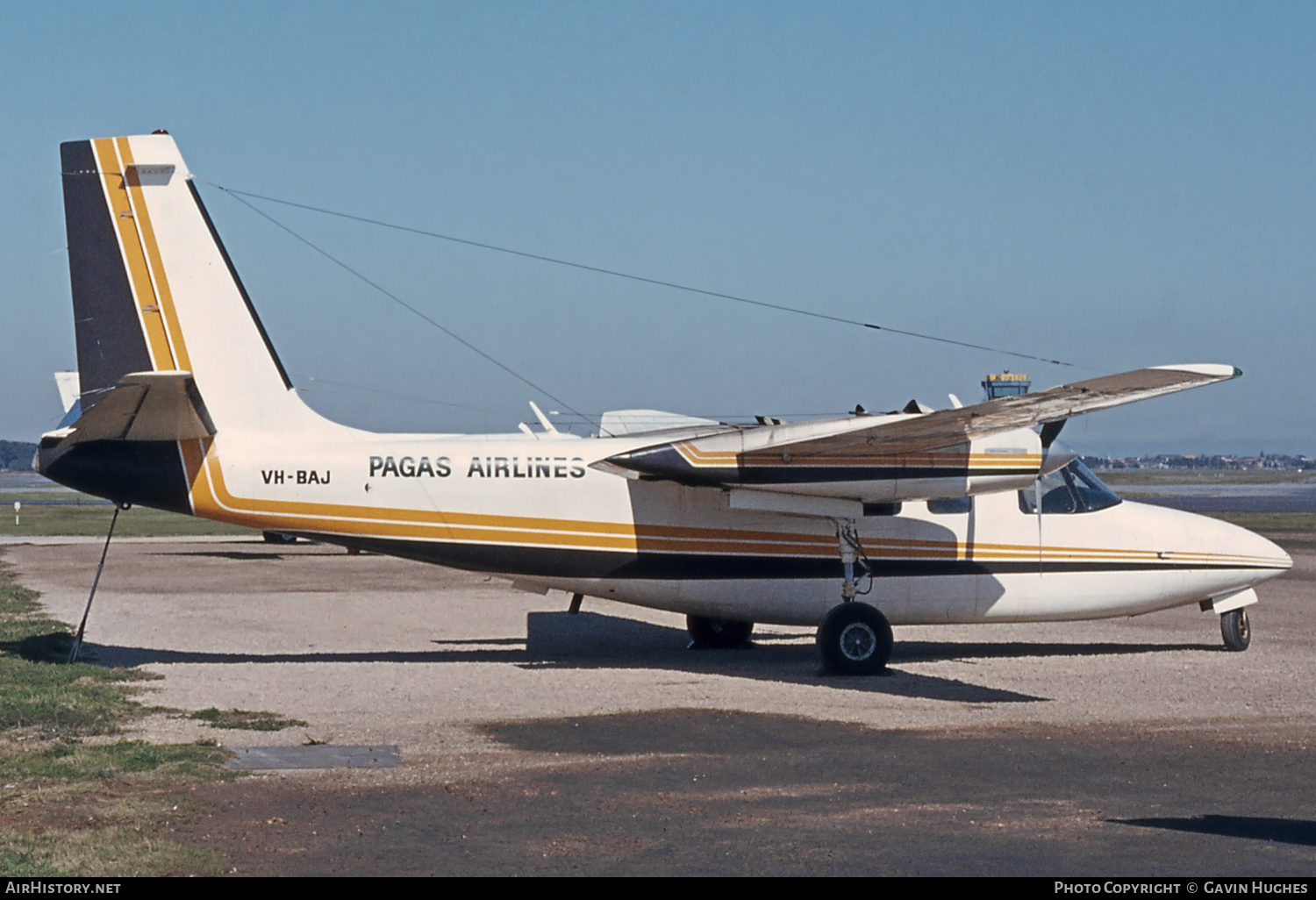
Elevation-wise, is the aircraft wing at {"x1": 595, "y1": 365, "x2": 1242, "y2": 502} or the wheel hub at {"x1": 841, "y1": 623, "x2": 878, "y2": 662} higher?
the aircraft wing at {"x1": 595, "y1": 365, "x2": 1242, "y2": 502}

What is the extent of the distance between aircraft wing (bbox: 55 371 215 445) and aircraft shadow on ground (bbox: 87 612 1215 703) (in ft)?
10.1

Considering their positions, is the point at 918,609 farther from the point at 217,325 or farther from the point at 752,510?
the point at 217,325

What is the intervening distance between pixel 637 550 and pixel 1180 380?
644cm

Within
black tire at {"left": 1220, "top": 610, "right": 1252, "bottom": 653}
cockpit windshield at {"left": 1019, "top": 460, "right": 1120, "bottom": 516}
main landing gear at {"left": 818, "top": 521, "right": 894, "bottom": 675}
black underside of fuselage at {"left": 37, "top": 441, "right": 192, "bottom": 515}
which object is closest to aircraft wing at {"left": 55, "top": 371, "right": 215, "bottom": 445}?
black underside of fuselage at {"left": 37, "top": 441, "right": 192, "bottom": 515}

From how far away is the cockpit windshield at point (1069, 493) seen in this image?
53.7 feet

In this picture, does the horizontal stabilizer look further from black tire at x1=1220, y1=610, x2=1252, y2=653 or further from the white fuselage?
black tire at x1=1220, y1=610, x2=1252, y2=653

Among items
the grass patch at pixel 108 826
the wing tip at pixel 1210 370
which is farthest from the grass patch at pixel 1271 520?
the grass patch at pixel 108 826

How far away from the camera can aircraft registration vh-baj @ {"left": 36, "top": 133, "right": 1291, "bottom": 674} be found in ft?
48.0

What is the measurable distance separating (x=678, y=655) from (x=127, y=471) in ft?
23.9

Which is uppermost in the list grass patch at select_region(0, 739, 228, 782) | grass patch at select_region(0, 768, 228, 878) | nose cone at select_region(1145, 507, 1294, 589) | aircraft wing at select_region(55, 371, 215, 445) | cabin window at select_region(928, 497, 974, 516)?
aircraft wing at select_region(55, 371, 215, 445)

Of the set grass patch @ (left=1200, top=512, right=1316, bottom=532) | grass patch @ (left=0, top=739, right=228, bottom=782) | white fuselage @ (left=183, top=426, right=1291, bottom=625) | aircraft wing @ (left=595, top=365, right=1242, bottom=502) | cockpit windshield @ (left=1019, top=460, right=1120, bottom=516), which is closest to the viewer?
grass patch @ (left=0, top=739, right=228, bottom=782)

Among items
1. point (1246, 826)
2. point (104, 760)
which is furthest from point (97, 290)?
point (1246, 826)

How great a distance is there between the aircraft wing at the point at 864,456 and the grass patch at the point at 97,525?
104 ft

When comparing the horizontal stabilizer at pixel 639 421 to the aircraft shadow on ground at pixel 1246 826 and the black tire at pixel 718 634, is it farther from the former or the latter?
the aircraft shadow on ground at pixel 1246 826
